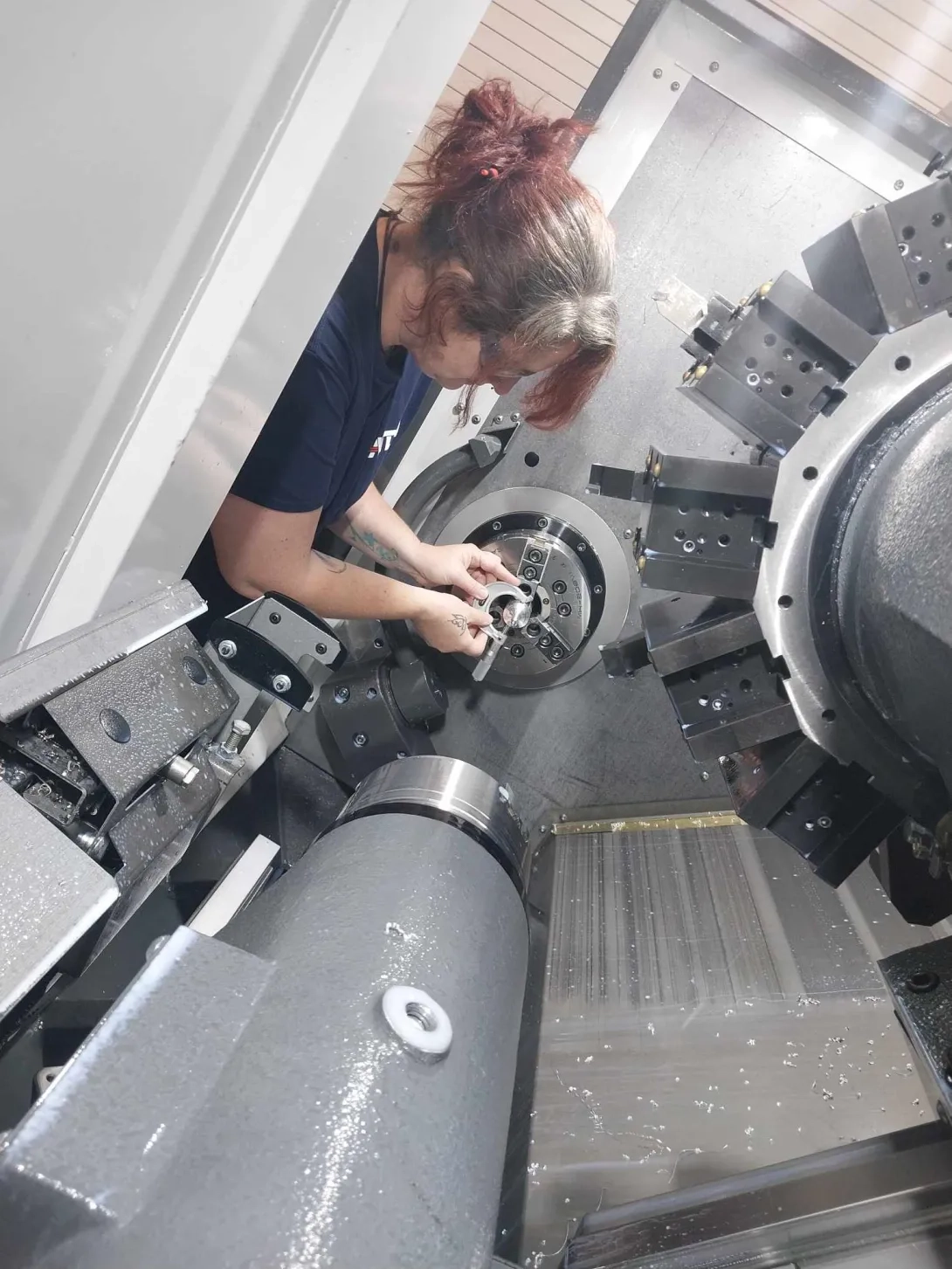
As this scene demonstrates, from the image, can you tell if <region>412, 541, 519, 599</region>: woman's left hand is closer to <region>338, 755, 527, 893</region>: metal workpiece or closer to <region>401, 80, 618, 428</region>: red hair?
<region>401, 80, 618, 428</region>: red hair

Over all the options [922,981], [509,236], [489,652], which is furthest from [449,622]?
[922,981]

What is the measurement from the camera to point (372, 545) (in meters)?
1.42

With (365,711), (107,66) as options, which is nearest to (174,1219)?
(107,66)

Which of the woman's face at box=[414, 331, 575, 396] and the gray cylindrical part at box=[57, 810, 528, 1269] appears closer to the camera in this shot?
the gray cylindrical part at box=[57, 810, 528, 1269]

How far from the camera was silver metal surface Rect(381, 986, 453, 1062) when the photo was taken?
48 cm

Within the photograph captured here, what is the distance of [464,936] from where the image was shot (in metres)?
0.59

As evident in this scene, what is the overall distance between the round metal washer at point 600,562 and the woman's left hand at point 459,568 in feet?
0.41

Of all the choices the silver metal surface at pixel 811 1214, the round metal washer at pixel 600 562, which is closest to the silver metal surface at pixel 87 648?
the silver metal surface at pixel 811 1214

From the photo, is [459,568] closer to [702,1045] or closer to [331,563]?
[331,563]

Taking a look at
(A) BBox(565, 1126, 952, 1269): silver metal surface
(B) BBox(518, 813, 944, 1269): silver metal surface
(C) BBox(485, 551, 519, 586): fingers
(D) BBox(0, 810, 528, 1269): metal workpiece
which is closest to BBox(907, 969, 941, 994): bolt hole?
(A) BBox(565, 1126, 952, 1269): silver metal surface

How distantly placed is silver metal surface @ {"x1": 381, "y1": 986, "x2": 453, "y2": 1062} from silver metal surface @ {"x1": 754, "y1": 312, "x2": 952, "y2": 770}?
0.58 metres

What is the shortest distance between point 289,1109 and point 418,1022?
9cm

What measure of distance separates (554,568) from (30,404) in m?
1.01

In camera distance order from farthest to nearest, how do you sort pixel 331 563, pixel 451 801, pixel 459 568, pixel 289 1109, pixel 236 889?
1. pixel 459 568
2. pixel 331 563
3. pixel 236 889
4. pixel 451 801
5. pixel 289 1109
